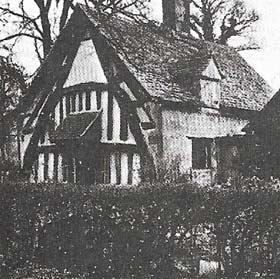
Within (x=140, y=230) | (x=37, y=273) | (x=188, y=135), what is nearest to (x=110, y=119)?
(x=188, y=135)

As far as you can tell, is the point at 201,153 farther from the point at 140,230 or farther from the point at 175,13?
the point at 140,230

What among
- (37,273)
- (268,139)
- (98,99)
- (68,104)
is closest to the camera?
(37,273)

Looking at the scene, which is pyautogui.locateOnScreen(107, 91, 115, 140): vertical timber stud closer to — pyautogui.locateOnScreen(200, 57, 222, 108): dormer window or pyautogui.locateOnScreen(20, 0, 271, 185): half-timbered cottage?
pyautogui.locateOnScreen(20, 0, 271, 185): half-timbered cottage

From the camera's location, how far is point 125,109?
67.9 feet

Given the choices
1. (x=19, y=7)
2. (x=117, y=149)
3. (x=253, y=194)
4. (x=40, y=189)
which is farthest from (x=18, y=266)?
(x=19, y=7)

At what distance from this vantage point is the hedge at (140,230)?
8.99m

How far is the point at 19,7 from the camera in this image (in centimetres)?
2503

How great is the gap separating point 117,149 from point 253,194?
472 inches

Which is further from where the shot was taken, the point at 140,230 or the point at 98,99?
the point at 98,99

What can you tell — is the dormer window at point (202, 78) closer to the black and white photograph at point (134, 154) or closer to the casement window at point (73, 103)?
the black and white photograph at point (134, 154)

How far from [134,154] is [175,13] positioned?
9771 millimetres

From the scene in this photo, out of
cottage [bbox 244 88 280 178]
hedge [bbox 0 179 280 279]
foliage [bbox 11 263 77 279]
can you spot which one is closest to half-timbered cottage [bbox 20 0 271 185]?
cottage [bbox 244 88 280 178]

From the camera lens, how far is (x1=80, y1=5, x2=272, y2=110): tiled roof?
21.4m

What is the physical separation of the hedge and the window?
39.7ft
